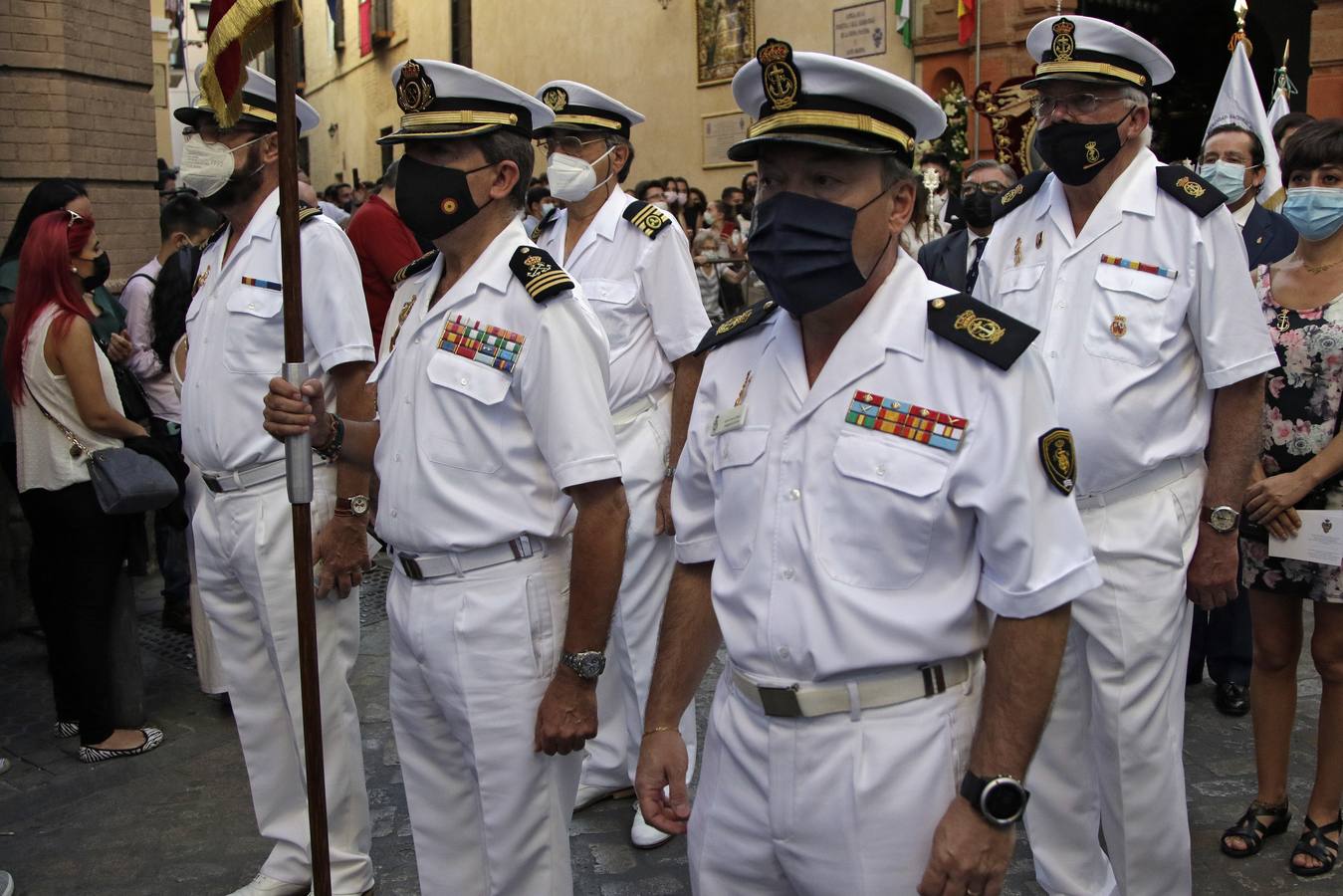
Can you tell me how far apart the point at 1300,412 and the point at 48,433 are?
4540 mm

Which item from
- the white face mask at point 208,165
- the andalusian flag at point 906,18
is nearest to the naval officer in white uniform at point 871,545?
the white face mask at point 208,165

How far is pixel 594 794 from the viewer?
15.7 ft

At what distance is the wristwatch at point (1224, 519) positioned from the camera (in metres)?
3.53

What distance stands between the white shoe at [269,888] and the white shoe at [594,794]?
102cm

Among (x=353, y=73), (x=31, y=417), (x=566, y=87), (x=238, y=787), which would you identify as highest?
(x=353, y=73)

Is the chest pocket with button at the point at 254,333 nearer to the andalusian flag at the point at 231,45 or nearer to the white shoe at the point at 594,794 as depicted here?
the andalusian flag at the point at 231,45

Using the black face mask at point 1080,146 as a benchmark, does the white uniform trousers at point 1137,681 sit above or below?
below

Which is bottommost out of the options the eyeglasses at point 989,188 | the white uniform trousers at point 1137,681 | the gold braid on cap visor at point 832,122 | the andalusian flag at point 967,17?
the white uniform trousers at point 1137,681

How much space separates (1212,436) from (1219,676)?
2.49m

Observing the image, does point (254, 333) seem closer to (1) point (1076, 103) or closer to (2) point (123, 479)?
(2) point (123, 479)

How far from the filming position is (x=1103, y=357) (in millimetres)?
3506

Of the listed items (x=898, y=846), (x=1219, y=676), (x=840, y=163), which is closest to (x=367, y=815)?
(x=898, y=846)

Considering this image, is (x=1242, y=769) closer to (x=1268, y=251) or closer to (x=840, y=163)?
(x=1268, y=251)

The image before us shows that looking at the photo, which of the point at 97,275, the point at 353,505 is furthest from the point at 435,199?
the point at 97,275
